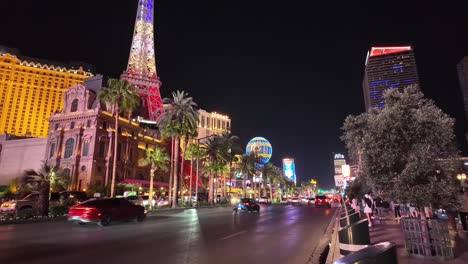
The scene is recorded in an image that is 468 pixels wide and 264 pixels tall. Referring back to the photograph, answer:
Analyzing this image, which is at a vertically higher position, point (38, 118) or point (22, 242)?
point (38, 118)

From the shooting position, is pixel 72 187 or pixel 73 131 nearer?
pixel 72 187

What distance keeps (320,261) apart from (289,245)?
2671 millimetres

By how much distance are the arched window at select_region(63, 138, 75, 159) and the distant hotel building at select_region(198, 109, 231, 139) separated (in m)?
82.5

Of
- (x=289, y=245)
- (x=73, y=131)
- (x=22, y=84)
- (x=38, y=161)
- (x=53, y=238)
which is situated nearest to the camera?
(x=289, y=245)

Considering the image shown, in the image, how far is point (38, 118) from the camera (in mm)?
131500

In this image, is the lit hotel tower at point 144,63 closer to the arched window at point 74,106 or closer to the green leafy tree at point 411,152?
the arched window at point 74,106

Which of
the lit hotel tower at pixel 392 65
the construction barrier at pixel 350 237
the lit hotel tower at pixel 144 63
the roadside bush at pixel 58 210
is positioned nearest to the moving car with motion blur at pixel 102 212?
the roadside bush at pixel 58 210

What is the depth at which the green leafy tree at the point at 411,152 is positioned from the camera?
868cm

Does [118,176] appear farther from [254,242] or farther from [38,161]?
[254,242]

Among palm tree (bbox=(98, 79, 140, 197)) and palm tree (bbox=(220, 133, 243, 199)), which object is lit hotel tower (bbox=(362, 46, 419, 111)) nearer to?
palm tree (bbox=(220, 133, 243, 199))

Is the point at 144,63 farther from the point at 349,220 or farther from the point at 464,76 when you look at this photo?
the point at 464,76

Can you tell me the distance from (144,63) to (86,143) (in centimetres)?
5013

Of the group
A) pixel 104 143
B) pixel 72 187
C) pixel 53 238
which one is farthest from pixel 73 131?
pixel 53 238

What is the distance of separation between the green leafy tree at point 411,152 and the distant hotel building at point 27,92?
143 meters
